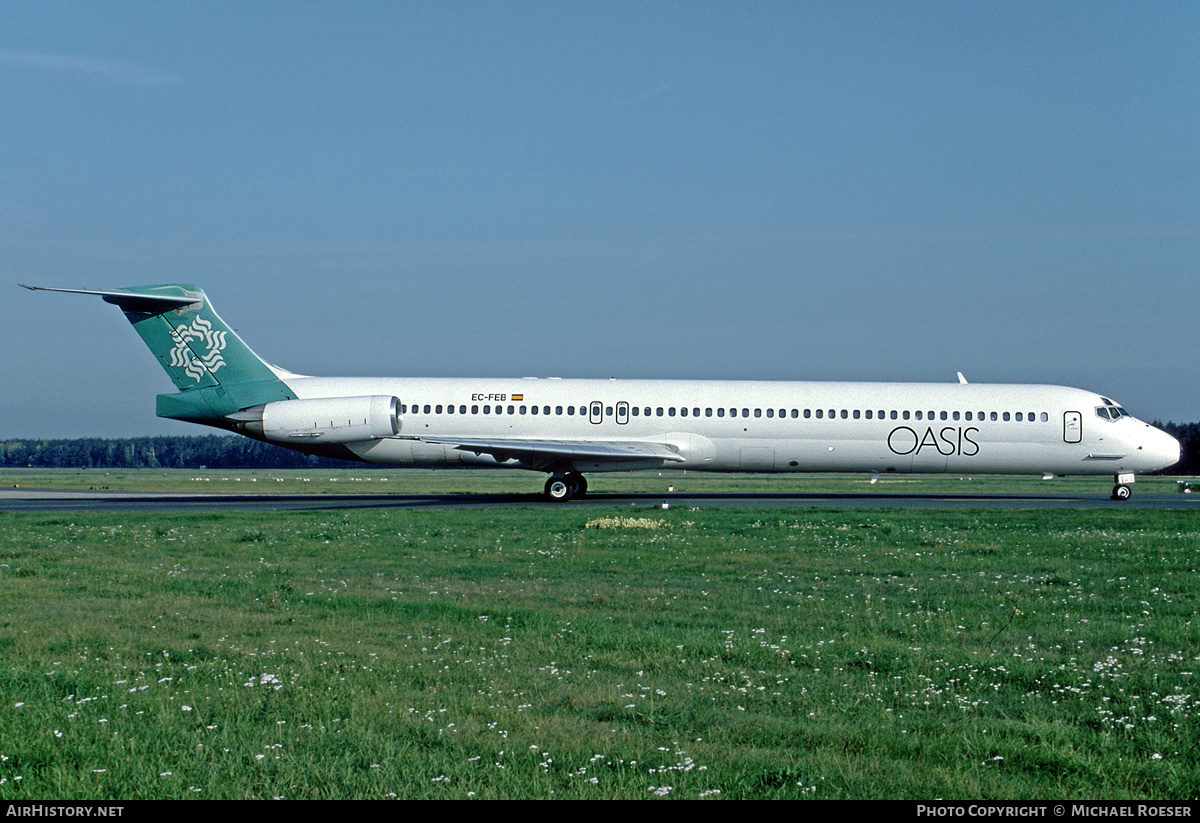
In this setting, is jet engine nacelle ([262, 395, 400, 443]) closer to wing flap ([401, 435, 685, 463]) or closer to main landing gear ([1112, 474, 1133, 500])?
wing flap ([401, 435, 685, 463])

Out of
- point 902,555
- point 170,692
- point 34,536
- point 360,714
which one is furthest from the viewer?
point 34,536

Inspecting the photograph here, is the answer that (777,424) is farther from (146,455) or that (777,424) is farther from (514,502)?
(146,455)

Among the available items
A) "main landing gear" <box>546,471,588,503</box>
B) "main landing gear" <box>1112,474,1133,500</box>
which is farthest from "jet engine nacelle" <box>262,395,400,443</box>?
"main landing gear" <box>1112,474,1133,500</box>

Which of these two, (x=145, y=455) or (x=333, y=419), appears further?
(x=145, y=455)

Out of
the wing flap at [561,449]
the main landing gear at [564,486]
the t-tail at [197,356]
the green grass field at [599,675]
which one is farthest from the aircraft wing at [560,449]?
the green grass field at [599,675]

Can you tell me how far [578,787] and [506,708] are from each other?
59.6 inches

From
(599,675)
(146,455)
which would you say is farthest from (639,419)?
(146,455)

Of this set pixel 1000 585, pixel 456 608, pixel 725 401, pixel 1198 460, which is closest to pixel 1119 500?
pixel 725 401

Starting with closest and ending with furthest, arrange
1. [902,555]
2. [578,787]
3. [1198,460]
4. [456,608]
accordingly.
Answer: [578,787], [456,608], [902,555], [1198,460]

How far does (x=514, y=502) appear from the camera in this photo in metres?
30.6

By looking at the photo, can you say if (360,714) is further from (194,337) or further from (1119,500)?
(1119,500)

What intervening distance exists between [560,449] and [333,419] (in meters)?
7.05

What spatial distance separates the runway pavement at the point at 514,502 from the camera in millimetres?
27984
